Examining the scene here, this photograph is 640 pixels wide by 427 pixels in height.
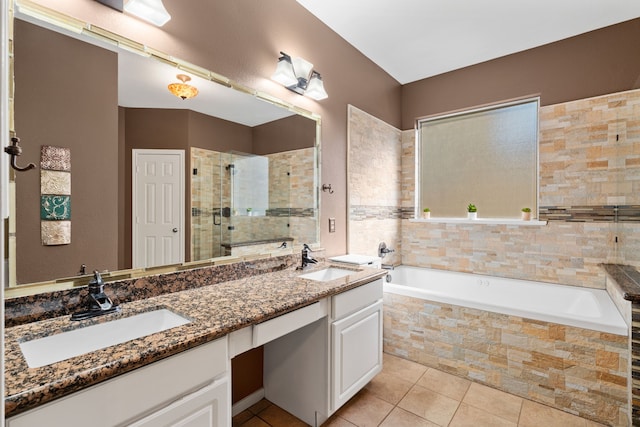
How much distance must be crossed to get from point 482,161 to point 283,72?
2363 mm

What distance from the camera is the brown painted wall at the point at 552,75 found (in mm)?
2547

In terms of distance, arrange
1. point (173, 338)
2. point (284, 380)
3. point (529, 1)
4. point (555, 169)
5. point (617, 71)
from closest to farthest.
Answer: point (173, 338) → point (284, 380) → point (529, 1) → point (617, 71) → point (555, 169)

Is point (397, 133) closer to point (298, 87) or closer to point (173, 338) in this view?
point (298, 87)

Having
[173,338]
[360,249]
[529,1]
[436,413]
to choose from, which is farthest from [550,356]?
[529,1]

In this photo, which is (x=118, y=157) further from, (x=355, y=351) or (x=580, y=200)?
(x=580, y=200)

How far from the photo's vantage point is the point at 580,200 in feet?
8.85

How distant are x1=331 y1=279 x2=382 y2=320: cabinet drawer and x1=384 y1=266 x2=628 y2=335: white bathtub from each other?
644 mm

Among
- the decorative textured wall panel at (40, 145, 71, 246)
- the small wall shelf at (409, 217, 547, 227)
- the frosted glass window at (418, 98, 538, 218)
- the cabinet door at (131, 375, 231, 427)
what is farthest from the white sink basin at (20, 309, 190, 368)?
the frosted glass window at (418, 98, 538, 218)

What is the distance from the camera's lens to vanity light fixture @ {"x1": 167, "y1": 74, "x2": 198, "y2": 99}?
62.9 inches

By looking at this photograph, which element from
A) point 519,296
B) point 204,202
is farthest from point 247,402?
point 519,296

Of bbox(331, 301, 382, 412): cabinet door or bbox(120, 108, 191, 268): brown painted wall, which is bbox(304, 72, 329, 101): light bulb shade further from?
bbox(331, 301, 382, 412): cabinet door

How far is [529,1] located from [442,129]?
1399 millimetres

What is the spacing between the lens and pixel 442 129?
3.53 m

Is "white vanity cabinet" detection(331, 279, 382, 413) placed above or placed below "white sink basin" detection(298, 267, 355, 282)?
below
